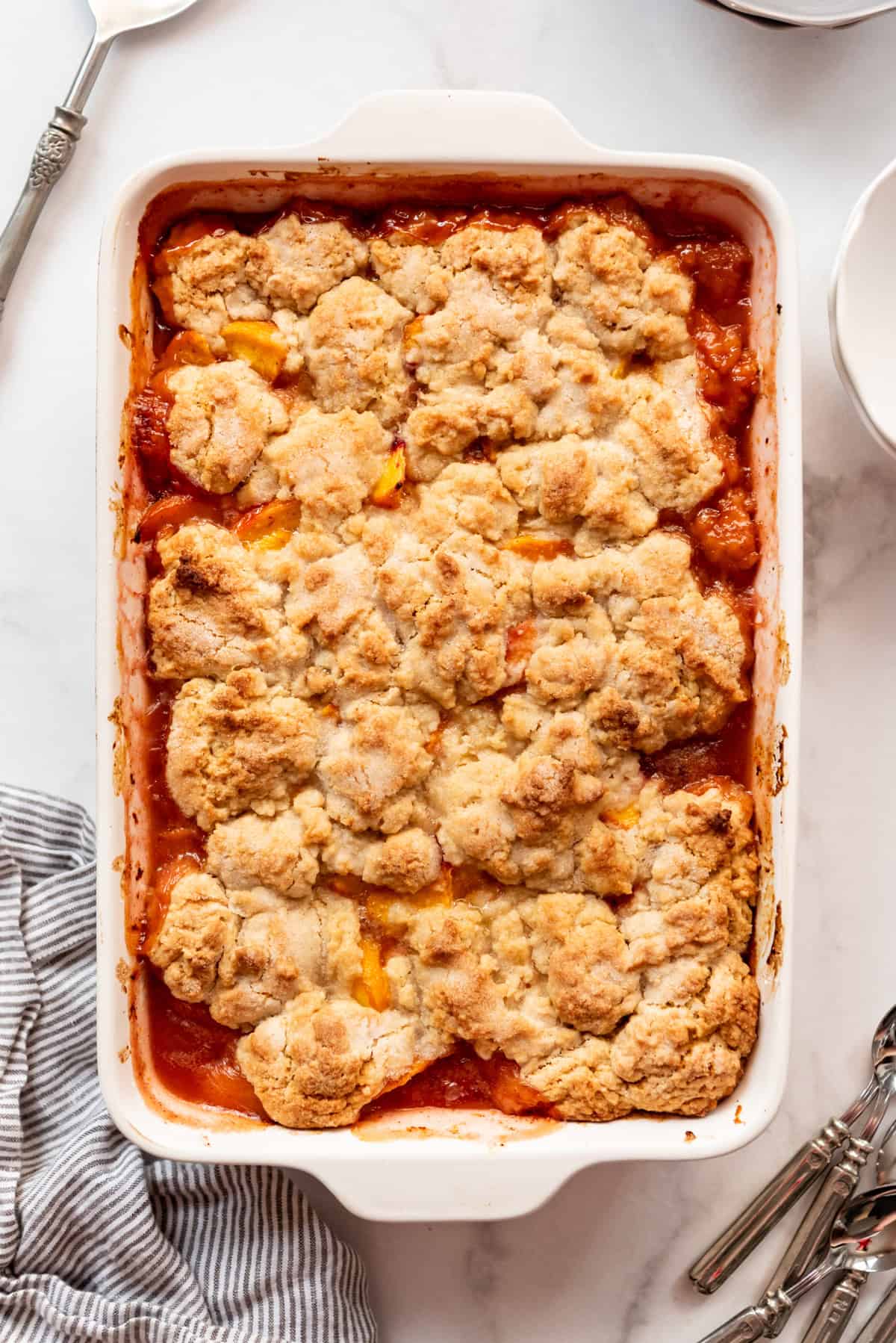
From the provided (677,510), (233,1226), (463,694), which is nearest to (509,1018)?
(463,694)

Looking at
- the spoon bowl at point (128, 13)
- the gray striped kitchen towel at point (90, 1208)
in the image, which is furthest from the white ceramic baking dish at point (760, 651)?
the spoon bowl at point (128, 13)

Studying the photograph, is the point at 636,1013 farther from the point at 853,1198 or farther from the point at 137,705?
the point at 137,705

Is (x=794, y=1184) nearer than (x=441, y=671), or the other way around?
(x=441, y=671)

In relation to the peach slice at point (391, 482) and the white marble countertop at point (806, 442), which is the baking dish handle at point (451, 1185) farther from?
the peach slice at point (391, 482)

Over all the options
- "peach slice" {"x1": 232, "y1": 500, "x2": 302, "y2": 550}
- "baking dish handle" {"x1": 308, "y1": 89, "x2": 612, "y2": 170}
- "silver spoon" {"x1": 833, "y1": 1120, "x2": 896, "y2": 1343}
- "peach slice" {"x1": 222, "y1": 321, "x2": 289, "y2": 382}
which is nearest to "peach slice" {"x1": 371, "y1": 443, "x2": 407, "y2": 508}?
"peach slice" {"x1": 232, "y1": 500, "x2": 302, "y2": 550}

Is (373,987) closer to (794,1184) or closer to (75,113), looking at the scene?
(794,1184)

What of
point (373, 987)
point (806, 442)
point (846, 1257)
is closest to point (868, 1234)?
point (846, 1257)

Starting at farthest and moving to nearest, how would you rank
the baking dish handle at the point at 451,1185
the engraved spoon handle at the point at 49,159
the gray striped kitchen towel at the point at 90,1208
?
the engraved spoon handle at the point at 49,159, the gray striped kitchen towel at the point at 90,1208, the baking dish handle at the point at 451,1185
